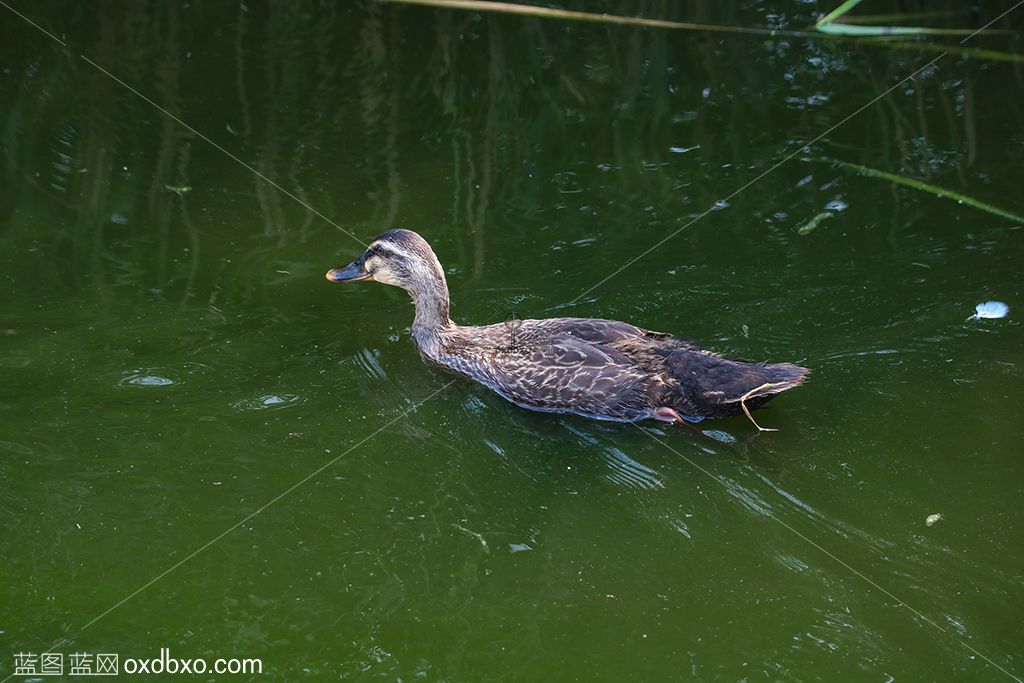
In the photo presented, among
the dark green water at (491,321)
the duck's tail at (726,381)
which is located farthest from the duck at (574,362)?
the dark green water at (491,321)

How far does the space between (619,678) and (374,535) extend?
1.35 meters

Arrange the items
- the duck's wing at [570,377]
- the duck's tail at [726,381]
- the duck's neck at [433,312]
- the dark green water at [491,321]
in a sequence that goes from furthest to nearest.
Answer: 1. the duck's neck at [433,312]
2. the duck's wing at [570,377]
3. the duck's tail at [726,381]
4. the dark green water at [491,321]

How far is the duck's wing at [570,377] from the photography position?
6438 millimetres

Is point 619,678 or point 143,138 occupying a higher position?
point 143,138

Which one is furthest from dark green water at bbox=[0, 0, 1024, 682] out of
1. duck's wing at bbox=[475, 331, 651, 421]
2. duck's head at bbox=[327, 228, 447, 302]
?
duck's head at bbox=[327, 228, 447, 302]

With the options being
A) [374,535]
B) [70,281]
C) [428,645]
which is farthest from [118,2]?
[428,645]

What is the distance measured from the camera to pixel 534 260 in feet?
25.0

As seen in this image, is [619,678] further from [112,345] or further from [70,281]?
[70,281]

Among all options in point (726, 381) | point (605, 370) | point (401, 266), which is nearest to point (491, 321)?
point (401, 266)

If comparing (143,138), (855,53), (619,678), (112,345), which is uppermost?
(855,53)

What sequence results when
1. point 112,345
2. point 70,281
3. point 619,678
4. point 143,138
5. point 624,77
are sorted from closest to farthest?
1. point 619,678
2. point 112,345
3. point 70,281
4. point 143,138
5. point 624,77

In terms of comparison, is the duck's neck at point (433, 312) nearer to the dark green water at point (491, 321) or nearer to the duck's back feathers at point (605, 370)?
the duck's back feathers at point (605, 370)

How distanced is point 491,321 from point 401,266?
0.63 m

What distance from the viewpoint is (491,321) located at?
24.1 ft
